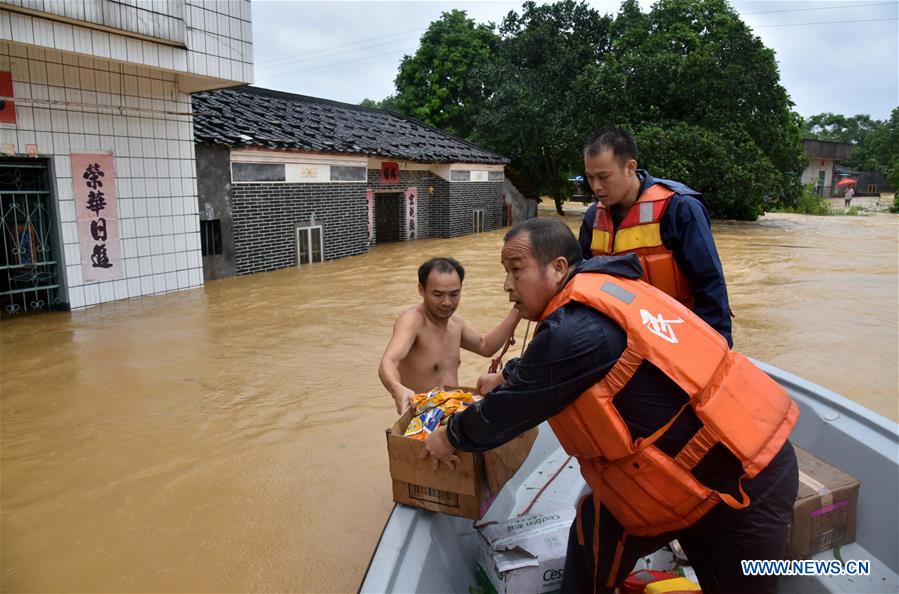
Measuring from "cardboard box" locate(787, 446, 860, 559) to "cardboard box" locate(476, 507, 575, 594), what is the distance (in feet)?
2.89

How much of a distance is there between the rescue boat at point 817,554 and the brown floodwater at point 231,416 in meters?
1.01

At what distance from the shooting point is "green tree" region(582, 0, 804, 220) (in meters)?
20.5

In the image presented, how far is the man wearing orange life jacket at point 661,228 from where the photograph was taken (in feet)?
10.0

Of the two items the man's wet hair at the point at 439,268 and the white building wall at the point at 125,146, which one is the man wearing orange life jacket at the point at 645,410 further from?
the white building wall at the point at 125,146

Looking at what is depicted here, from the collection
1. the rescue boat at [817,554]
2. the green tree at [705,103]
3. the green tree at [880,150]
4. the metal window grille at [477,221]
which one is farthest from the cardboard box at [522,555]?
the green tree at [880,150]

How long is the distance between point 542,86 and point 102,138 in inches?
758

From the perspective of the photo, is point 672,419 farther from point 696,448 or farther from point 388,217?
point 388,217

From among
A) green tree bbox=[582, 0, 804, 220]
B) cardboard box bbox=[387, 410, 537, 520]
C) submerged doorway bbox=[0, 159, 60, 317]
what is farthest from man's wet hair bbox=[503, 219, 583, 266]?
green tree bbox=[582, 0, 804, 220]

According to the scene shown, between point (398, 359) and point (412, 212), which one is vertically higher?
point (412, 212)

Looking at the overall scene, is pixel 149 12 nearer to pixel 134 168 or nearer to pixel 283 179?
pixel 134 168

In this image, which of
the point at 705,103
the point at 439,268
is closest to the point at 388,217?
the point at 705,103

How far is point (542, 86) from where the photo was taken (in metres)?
25.0

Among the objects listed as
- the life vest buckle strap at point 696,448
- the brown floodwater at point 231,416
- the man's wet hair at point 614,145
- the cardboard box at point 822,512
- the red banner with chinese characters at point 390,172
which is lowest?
the brown floodwater at point 231,416

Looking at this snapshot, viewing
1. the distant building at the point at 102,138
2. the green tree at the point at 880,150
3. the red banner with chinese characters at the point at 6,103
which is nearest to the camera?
the red banner with chinese characters at the point at 6,103
